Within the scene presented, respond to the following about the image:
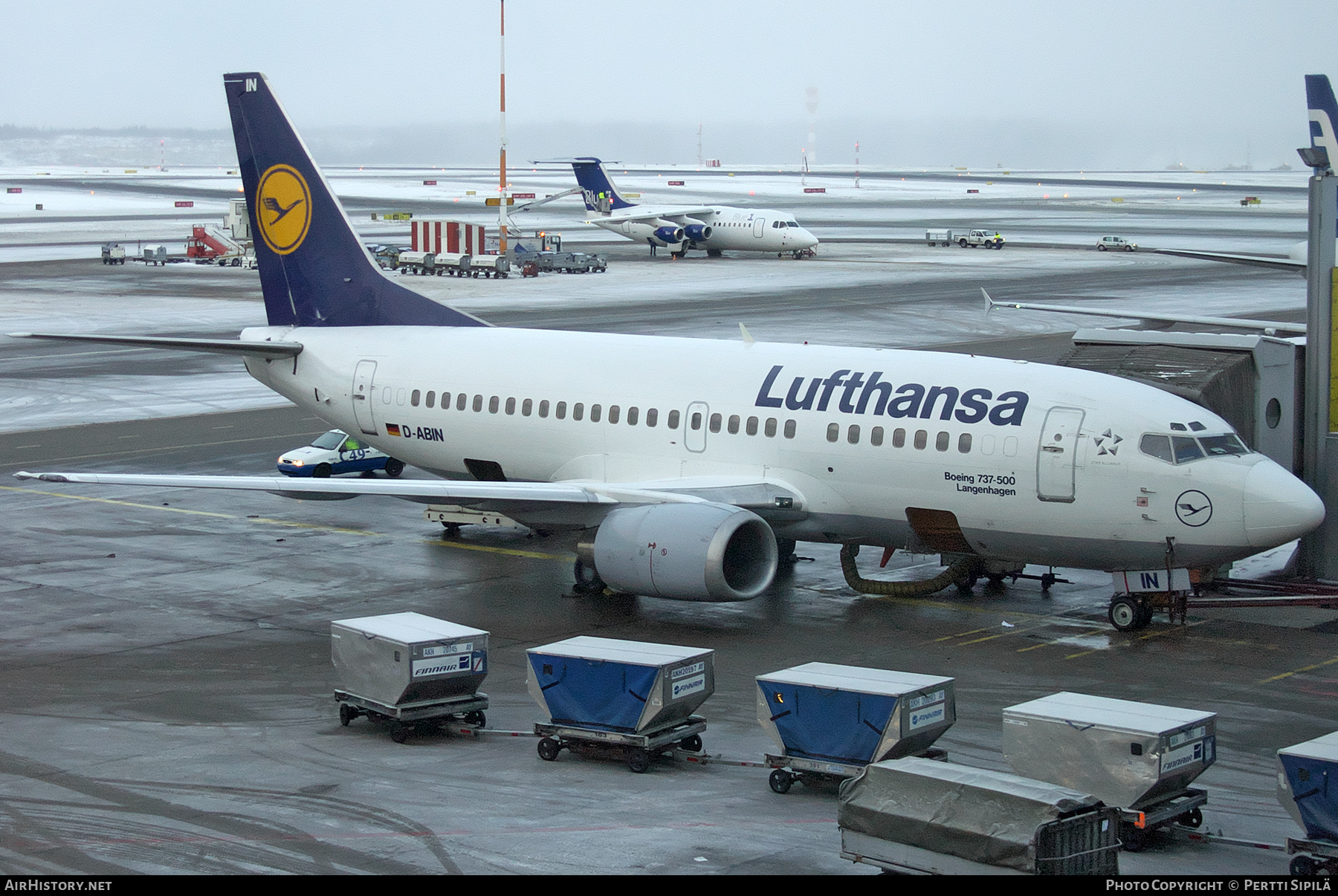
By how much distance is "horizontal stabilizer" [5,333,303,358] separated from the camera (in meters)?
30.8

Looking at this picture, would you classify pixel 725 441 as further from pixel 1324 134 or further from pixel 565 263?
pixel 565 263

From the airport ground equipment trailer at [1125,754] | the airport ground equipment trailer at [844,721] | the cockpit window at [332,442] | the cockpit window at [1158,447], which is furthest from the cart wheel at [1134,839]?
the cockpit window at [332,442]

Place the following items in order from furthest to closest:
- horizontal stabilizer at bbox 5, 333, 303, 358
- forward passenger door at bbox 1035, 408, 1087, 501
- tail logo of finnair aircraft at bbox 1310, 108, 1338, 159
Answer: tail logo of finnair aircraft at bbox 1310, 108, 1338, 159
horizontal stabilizer at bbox 5, 333, 303, 358
forward passenger door at bbox 1035, 408, 1087, 501

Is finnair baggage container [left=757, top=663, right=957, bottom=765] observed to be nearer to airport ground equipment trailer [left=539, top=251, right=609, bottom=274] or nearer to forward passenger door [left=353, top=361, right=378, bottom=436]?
forward passenger door [left=353, top=361, right=378, bottom=436]

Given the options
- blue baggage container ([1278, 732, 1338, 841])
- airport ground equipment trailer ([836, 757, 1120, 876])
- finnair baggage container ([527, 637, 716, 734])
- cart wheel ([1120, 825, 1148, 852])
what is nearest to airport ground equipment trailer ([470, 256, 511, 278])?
finnair baggage container ([527, 637, 716, 734])

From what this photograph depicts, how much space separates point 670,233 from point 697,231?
1.96m

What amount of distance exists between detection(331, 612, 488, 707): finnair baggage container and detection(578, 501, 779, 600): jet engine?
5.36 meters

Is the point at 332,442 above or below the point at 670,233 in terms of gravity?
below

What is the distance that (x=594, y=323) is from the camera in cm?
Answer: 6994

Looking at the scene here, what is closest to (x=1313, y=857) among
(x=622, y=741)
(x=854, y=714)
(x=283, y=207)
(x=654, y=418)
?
(x=854, y=714)

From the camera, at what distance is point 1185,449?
2498cm

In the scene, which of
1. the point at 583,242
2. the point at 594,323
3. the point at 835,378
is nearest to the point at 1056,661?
the point at 835,378

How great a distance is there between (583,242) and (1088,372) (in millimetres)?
107327

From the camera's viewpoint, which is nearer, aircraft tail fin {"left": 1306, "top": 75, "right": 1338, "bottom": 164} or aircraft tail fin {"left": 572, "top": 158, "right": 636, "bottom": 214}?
aircraft tail fin {"left": 1306, "top": 75, "right": 1338, "bottom": 164}
